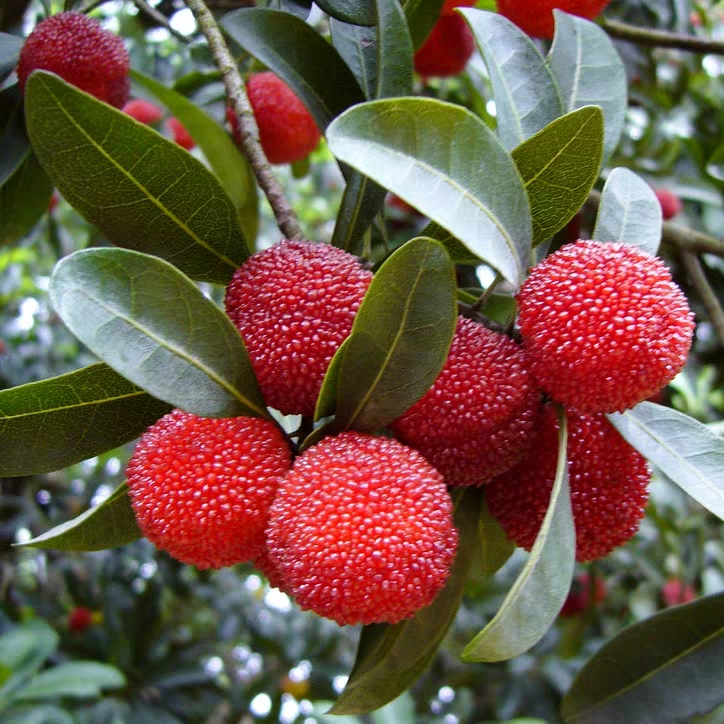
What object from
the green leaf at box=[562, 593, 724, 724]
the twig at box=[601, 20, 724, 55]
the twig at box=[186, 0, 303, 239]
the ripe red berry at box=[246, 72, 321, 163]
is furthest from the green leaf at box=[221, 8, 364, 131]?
the twig at box=[601, 20, 724, 55]

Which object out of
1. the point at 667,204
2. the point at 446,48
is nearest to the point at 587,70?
the point at 446,48

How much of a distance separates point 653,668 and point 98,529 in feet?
2.06

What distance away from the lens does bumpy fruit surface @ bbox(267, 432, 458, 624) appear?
576 mm

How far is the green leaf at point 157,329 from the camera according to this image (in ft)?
1.88

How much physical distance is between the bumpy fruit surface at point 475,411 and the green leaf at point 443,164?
7 cm

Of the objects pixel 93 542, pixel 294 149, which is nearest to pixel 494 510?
pixel 93 542

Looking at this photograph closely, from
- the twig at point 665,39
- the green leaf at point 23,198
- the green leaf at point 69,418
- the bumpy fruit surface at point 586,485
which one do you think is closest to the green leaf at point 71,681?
the green leaf at point 23,198

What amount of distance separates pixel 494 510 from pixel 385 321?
0.24 m

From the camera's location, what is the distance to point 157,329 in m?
0.62

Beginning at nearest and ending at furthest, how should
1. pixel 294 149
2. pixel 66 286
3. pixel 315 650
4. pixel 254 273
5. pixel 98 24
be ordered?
pixel 66 286 < pixel 254 273 < pixel 98 24 < pixel 294 149 < pixel 315 650

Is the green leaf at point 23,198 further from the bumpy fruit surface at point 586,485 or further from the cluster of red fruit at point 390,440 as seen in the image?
the bumpy fruit surface at point 586,485

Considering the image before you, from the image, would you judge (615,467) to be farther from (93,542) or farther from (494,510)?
(93,542)

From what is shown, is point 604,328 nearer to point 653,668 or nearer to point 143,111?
point 653,668

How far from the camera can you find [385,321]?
2.04ft
